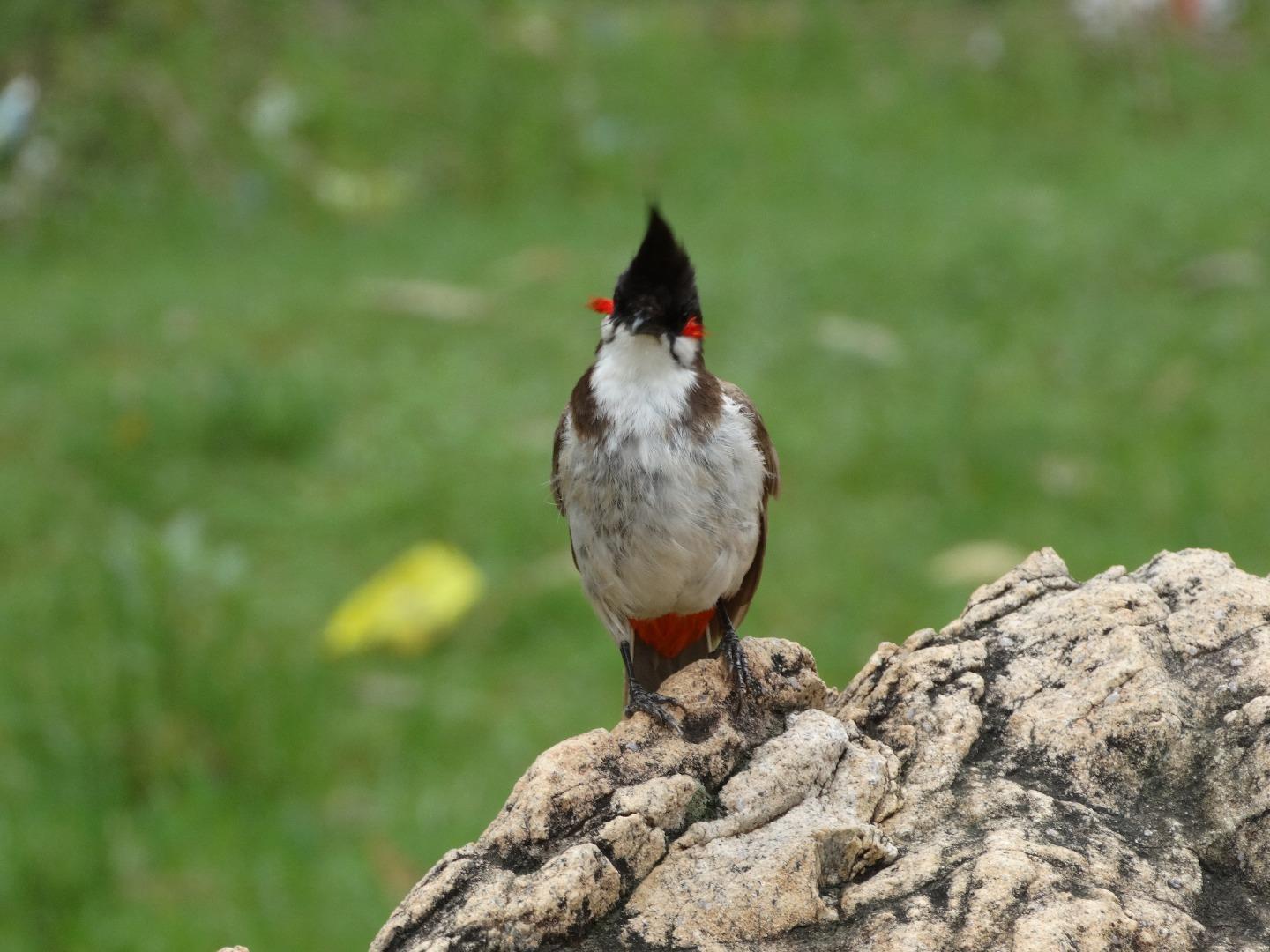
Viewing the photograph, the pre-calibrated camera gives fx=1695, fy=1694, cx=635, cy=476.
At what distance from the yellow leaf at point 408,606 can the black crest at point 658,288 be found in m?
2.94

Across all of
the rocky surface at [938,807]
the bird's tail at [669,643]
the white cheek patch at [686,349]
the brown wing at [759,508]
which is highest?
the white cheek patch at [686,349]

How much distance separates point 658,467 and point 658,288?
341mm

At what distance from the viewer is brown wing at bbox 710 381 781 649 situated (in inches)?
130

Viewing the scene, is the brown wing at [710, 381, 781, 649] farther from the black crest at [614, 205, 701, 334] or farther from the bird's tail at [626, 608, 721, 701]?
the black crest at [614, 205, 701, 334]

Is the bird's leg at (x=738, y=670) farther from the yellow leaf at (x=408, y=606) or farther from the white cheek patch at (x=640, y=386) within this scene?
the yellow leaf at (x=408, y=606)

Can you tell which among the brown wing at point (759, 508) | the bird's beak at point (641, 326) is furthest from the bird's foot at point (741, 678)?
the bird's beak at point (641, 326)

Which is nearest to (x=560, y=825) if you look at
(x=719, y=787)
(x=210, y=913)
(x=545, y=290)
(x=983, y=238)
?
(x=719, y=787)

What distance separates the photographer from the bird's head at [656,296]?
2.88 metres

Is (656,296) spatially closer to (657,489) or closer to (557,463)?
(657,489)

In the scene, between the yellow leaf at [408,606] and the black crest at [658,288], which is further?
the yellow leaf at [408,606]

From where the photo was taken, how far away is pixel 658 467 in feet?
10.1

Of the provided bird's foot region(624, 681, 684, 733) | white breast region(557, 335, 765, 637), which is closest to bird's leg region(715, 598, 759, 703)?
bird's foot region(624, 681, 684, 733)

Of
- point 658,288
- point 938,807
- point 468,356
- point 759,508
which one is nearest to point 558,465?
point 759,508

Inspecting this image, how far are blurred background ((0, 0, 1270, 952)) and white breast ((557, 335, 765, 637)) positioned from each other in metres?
1.71
